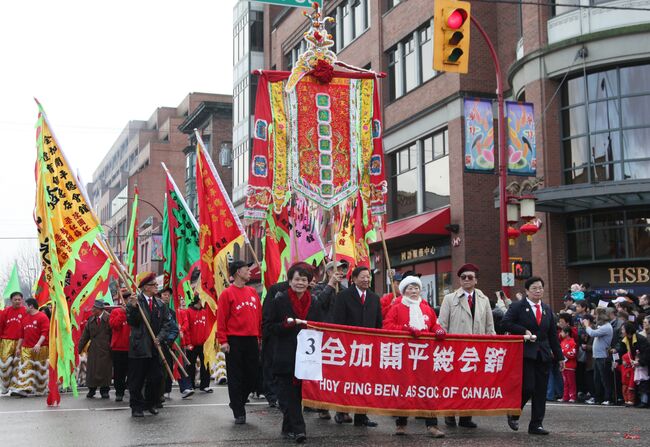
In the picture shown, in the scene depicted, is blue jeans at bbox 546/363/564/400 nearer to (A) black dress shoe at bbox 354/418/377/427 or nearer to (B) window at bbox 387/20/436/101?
(A) black dress shoe at bbox 354/418/377/427

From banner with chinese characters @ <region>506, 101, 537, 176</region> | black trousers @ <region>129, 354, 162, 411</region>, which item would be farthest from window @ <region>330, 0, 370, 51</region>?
black trousers @ <region>129, 354, 162, 411</region>

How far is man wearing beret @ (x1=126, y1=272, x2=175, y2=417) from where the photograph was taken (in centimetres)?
1203

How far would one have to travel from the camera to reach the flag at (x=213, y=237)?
15.2 meters

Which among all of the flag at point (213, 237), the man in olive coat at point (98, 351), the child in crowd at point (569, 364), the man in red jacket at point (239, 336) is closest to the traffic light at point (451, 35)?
the flag at point (213, 237)

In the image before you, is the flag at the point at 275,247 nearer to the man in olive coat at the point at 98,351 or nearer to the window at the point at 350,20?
the man in olive coat at the point at 98,351

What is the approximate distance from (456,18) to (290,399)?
739cm

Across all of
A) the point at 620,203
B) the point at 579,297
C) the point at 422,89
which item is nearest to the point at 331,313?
the point at 579,297

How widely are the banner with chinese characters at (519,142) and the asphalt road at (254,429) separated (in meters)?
7.68

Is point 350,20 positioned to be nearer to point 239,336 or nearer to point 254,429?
point 239,336

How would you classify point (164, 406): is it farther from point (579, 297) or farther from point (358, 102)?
point (579, 297)

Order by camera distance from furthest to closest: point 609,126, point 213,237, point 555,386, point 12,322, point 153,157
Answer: point 153,157
point 609,126
point 12,322
point 555,386
point 213,237

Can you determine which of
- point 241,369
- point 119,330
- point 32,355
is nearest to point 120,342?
point 119,330

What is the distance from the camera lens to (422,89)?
3016cm

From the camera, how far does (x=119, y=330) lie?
1473 cm
